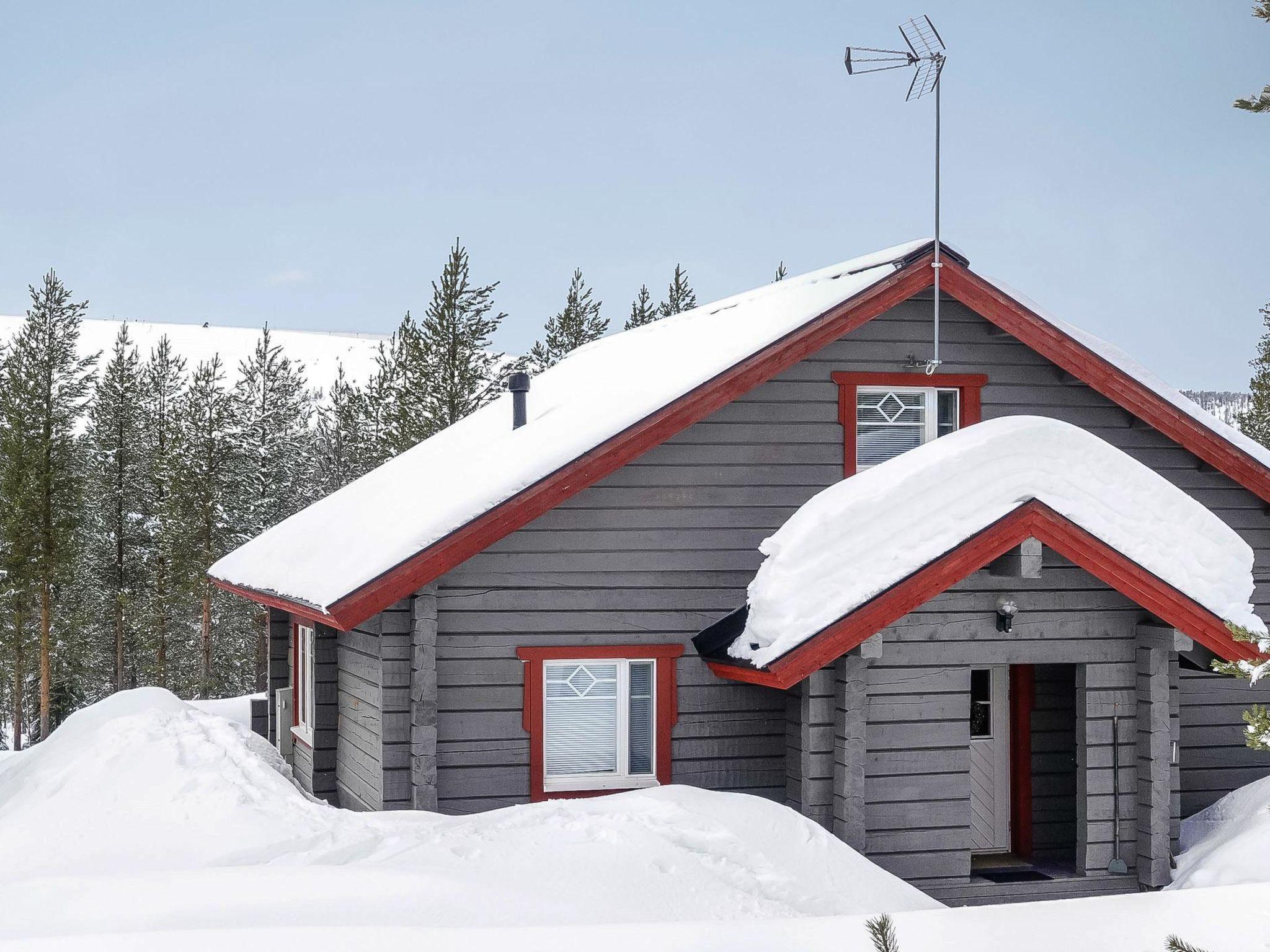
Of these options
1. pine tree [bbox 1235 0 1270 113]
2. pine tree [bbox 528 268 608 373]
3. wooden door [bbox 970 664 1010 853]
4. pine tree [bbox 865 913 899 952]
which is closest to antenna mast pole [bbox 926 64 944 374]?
wooden door [bbox 970 664 1010 853]

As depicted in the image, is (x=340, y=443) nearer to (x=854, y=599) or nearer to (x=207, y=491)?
(x=207, y=491)

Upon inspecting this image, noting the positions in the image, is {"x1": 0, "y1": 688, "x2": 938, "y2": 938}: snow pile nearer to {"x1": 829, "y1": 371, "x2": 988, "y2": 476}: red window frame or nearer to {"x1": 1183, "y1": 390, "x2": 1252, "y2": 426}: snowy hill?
{"x1": 829, "y1": 371, "x2": 988, "y2": 476}: red window frame

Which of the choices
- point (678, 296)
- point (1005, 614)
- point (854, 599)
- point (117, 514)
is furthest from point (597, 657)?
point (117, 514)

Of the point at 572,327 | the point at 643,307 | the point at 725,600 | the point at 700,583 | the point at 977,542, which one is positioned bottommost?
the point at 725,600

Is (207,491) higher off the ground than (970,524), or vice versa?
(970,524)

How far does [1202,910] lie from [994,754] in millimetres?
4541

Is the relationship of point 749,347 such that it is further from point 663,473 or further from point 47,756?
point 47,756

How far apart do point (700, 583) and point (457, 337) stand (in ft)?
80.8

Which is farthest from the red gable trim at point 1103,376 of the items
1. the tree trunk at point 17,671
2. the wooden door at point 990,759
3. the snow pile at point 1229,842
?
the tree trunk at point 17,671

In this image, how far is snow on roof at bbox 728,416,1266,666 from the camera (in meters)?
9.05

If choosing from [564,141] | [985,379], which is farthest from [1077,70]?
[985,379]

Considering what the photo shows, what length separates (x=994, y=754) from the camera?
11414mm

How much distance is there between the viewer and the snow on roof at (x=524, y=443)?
9.97 metres

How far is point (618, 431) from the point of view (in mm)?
9961
